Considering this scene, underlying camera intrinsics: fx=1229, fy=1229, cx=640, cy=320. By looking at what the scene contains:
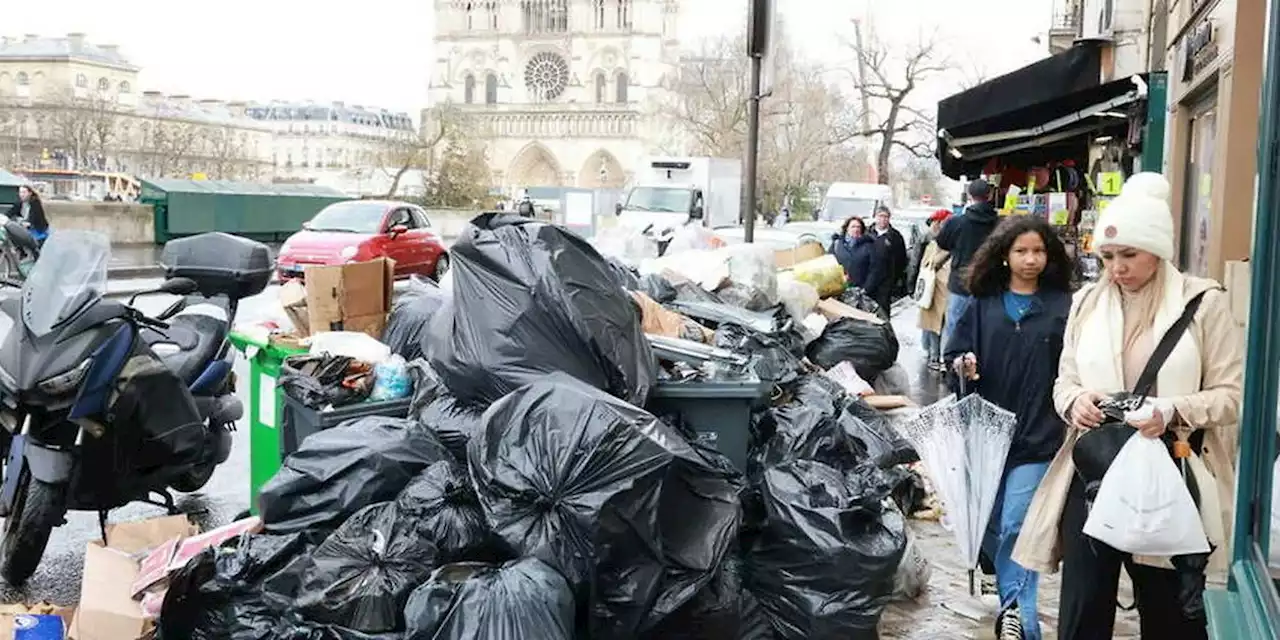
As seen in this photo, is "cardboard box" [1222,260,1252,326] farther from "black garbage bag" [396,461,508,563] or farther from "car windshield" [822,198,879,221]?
"car windshield" [822,198,879,221]

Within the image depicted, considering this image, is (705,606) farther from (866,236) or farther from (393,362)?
(866,236)

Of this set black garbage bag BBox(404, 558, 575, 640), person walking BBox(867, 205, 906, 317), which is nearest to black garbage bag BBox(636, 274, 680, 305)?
black garbage bag BBox(404, 558, 575, 640)

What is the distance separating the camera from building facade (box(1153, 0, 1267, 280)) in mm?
7156

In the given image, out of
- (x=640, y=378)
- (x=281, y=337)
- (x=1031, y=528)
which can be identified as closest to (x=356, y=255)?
(x=281, y=337)

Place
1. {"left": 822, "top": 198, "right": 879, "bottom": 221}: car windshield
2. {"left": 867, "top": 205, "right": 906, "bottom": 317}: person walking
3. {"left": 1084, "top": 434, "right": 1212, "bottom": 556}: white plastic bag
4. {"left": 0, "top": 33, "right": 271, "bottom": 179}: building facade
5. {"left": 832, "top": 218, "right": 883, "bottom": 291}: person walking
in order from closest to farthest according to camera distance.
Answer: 1. {"left": 1084, "top": 434, "right": 1212, "bottom": 556}: white plastic bag
2. {"left": 832, "top": 218, "right": 883, "bottom": 291}: person walking
3. {"left": 867, "top": 205, "right": 906, "bottom": 317}: person walking
4. {"left": 822, "top": 198, "right": 879, "bottom": 221}: car windshield
5. {"left": 0, "top": 33, "right": 271, "bottom": 179}: building facade

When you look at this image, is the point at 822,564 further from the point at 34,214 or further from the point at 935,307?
the point at 34,214

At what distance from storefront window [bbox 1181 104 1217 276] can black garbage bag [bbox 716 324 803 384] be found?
3.37m

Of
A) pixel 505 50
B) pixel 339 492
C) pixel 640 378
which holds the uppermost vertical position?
pixel 505 50

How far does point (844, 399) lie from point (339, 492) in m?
3.21

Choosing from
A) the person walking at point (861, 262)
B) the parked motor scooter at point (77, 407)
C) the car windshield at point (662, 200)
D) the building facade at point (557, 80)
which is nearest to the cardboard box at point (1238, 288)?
the parked motor scooter at point (77, 407)

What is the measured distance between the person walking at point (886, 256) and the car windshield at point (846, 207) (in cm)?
1424

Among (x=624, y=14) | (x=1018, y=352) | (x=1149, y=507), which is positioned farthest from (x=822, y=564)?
(x=624, y=14)

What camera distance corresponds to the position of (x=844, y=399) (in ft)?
21.0

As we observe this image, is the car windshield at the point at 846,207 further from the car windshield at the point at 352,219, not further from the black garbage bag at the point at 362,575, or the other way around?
the black garbage bag at the point at 362,575
